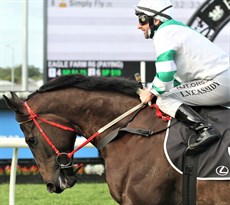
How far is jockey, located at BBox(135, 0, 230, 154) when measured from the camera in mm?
3752

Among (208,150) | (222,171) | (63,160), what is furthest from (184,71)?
(63,160)

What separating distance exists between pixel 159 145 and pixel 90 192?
158 inches

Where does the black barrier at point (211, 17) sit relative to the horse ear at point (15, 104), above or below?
below

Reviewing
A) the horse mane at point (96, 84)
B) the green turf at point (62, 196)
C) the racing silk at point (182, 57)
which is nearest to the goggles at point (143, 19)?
the racing silk at point (182, 57)

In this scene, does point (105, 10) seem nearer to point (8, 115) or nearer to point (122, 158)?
point (8, 115)

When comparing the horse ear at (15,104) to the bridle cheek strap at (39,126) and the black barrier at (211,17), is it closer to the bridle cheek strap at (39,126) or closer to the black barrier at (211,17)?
the bridle cheek strap at (39,126)

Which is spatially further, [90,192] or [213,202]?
[90,192]

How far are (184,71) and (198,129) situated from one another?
42 cm

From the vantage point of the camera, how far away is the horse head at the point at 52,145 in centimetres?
407

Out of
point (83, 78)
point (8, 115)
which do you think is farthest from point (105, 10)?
point (83, 78)

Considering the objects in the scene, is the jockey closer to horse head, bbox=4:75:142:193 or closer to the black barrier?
horse head, bbox=4:75:142:193

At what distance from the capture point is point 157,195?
12.3 ft

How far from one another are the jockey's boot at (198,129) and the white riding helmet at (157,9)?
0.62 meters

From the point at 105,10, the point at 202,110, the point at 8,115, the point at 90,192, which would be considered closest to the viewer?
the point at 202,110
